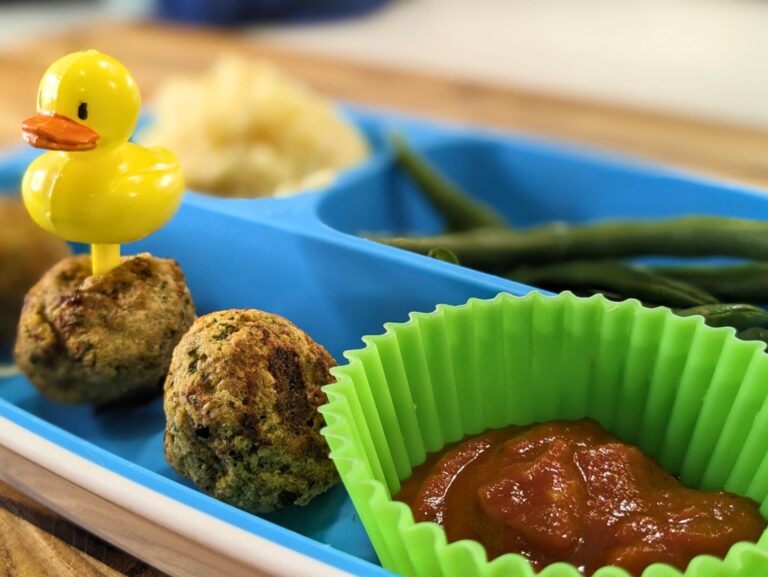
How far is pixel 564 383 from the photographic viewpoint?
98cm

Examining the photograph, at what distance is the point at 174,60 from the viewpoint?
105 inches

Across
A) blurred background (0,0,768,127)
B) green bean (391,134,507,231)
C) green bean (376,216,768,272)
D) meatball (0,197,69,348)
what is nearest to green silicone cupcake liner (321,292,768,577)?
green bean (376,216,768,272)

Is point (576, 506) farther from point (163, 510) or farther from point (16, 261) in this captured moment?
point (16, 261)

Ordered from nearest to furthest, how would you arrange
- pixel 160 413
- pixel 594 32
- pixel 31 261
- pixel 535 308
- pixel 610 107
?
pixel 535 308 < pixel 160 413 < pixel 31 261 < pixel 610 107 < pixel 594 32

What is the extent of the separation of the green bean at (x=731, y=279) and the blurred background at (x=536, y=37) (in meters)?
1.42

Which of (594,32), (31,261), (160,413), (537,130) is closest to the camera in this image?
(160,413)

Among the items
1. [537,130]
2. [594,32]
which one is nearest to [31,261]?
[537,130]

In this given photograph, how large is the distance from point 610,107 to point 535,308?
5.00ft

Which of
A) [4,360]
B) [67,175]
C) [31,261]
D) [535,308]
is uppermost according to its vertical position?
[67,175]

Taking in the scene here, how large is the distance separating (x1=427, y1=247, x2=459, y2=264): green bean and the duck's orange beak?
44cm

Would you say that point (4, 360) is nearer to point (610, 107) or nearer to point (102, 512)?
point (102, 512)

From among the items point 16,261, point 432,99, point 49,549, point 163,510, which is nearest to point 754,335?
point 163,510

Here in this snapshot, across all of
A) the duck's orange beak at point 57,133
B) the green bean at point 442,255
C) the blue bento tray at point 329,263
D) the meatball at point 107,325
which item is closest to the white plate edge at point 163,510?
the blue bento tray at point 329,263

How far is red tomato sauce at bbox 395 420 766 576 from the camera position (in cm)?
78
